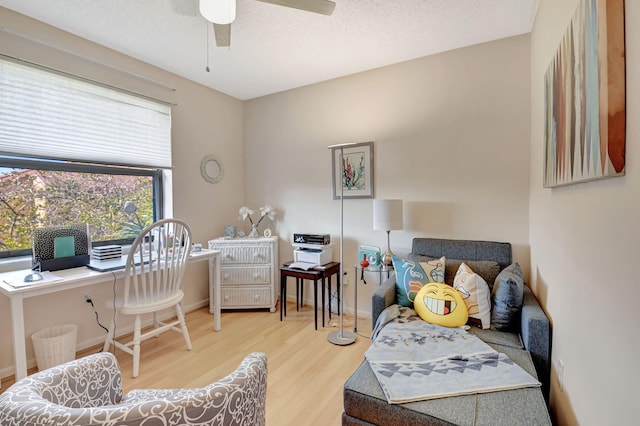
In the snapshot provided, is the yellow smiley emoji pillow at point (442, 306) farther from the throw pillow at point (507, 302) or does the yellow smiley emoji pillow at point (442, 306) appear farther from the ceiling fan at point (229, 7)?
the ceiling fan at point (229, 7)

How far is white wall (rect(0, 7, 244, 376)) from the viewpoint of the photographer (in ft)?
6.81

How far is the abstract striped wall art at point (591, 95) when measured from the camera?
0.79 meters

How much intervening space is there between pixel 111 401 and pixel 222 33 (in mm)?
1982

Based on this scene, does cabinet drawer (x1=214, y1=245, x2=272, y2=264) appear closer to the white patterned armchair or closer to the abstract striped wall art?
the white patterned armchair

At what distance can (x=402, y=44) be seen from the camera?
8.04ft

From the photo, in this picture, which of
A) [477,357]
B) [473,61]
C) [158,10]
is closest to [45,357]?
[158,10]

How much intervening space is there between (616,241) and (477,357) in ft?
2.98

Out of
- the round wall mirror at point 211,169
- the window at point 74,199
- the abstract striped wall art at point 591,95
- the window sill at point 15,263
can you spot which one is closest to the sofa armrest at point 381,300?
the abstract striped wall art at point 591,95

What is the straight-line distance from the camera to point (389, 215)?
8.16 ft

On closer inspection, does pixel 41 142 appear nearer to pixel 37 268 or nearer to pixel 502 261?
pixel 37 268

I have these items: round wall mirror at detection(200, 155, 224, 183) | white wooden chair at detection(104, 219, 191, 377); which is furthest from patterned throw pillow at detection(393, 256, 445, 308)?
round wall mirror at detection(200, 155, 224, 183)

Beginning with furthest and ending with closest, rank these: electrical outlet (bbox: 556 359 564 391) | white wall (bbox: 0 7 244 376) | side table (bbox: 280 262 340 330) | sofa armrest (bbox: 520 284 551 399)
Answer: side table (bbox: 280 262 340 330) < white wall (bbox: 0 7 244 376) < sofa armrest (bbox: 520 284 551 399) < electrical outlet (bbox: 556 359 564 391)

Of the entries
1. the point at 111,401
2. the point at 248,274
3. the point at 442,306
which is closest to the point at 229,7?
the point at 111,401

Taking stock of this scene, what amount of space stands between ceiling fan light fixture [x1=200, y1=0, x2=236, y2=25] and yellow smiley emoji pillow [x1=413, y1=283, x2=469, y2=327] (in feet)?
6.79
